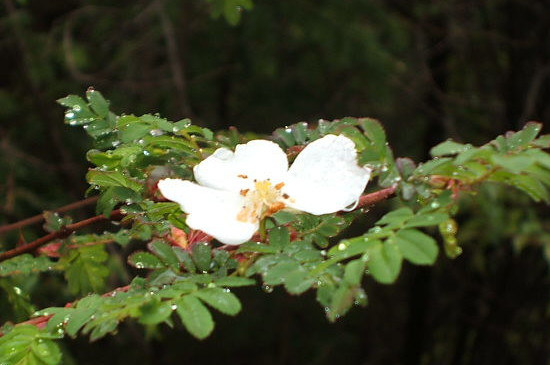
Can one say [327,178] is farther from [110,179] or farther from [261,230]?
[110,179]

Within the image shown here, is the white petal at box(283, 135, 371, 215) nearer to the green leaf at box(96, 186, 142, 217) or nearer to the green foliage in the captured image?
A: the green foliage

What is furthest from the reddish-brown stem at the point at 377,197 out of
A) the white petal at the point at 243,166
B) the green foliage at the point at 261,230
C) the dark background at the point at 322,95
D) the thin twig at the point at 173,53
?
the dark background at the point at 322,95

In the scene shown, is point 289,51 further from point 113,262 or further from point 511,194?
point 113,262

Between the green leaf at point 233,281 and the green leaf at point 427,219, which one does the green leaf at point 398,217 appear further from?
the green leaf at point 233,281

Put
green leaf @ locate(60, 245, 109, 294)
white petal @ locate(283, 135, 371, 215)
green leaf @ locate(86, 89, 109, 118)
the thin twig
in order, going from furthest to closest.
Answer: the thin twig < green leaf @ locate(60, 245, 109, 294) < green leaf @ locate(86, 89, 109, 118) < white petal @ locate(283, 135, 371, 215)

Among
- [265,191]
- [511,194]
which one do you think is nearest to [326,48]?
[511,194]

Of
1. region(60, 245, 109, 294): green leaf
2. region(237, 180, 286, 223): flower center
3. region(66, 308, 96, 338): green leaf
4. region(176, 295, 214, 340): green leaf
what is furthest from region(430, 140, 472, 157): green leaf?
region(60, 245, 109, 294): green leaf
